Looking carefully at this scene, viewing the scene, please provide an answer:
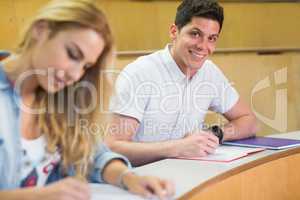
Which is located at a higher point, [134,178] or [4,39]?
[4,39]

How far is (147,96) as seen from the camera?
1956 mm

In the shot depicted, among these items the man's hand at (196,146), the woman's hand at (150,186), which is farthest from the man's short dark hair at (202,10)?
the woman's hand at (150,186)

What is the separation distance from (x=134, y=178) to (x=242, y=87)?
2.24 m

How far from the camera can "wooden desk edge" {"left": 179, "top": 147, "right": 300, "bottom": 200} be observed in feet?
4.05

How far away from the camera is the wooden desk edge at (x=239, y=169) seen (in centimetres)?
123

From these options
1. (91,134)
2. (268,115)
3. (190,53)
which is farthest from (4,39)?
(268,115)

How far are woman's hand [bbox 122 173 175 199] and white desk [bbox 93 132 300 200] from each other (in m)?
0.03

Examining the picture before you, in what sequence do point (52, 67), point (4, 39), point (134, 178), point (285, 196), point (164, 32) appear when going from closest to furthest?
point (52, 67) < point (134, 178) < point (285, 196) < point (4, 39) < point (164, 32)

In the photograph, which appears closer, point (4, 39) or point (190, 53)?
point (190, 53)

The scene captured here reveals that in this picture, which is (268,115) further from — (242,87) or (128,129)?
(128,129)

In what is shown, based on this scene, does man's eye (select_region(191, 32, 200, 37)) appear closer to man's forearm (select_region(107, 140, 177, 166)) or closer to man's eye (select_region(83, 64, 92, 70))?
man's forearm (select_region(107, 140, 177, 166))

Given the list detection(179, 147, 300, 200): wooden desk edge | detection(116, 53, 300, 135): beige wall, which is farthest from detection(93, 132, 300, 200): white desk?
detection(116, 53, 300, 135): beige wall

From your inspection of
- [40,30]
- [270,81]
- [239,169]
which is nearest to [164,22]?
[270,81]

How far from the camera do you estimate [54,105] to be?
1.22m
